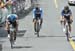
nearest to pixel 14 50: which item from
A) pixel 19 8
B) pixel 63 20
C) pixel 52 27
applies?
pixel 63 20

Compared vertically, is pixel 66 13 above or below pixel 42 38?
above

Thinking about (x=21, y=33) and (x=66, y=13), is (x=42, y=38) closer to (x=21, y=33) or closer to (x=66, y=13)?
(x=66, y=13)

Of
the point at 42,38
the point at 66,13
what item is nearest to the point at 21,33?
the point at 42,38

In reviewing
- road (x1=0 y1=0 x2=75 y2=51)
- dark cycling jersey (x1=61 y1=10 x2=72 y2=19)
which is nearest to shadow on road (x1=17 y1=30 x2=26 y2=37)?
road (x1=0 y1=0 x2=75 y2=51)

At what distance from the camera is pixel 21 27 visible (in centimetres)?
2922

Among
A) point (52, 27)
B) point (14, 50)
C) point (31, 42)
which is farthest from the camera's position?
point (52, 27)

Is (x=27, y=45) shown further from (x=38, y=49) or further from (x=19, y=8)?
(x=19, y=8)

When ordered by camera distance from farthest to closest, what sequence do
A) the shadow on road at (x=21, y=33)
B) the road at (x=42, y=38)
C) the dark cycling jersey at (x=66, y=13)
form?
the shadow on road at (x=21, y=33) → the dark cycling jersey at (x=66, y=13) → the road at (x=42, y=38)

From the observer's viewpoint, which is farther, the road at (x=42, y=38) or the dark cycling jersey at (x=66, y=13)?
the dark cycling jersey at (x=66, y=13)

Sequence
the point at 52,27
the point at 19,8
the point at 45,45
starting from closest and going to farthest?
the point at 45,45
the point at 52,27
the point at 19,8

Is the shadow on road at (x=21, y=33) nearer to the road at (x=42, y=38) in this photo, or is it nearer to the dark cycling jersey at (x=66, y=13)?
the road at (x=42, y=38)

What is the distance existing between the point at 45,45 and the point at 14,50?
2374 millimetres

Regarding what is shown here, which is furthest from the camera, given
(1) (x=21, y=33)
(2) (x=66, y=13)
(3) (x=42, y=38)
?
(1) (x=21, y=33)

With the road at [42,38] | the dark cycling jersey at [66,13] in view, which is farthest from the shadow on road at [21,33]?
the dark cycling jersey at [66,13]
